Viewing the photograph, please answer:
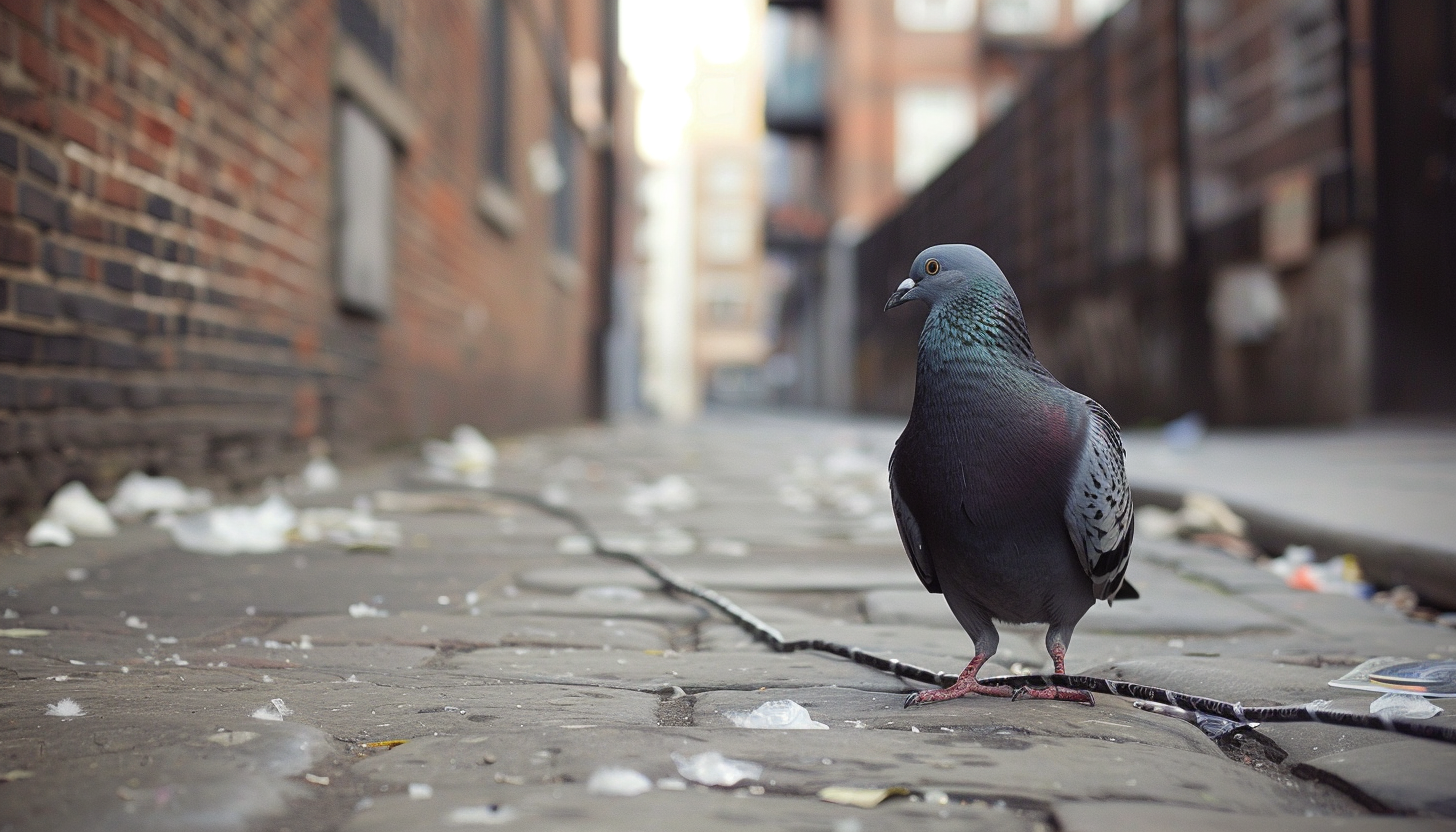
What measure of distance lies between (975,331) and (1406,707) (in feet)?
2.56

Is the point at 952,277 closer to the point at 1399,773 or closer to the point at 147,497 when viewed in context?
the point at 1399,773

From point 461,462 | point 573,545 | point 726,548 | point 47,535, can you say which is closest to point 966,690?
point 726,548

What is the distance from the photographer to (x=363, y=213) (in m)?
5.71

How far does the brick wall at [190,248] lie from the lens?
117 inches

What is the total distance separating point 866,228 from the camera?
2405 centimetres

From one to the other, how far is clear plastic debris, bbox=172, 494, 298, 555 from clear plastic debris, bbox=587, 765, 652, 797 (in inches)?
86.8

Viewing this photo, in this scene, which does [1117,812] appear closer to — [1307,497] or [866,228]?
[1307,497]

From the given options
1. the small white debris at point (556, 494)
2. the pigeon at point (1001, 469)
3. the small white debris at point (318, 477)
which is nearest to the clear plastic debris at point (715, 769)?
the pigeon at point (1001, 469)

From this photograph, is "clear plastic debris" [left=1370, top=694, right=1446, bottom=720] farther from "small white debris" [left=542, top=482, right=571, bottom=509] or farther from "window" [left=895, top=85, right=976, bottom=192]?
"window" [left=895, top=85, right=976, bottom=192]

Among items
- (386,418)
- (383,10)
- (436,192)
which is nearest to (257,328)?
(386,418)

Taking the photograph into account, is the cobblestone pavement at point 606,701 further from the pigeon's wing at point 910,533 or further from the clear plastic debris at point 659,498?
the clear plastic debris at point 659,498

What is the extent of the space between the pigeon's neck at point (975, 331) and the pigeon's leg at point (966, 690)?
46 cm

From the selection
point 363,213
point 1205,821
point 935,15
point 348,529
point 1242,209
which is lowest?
point 1205,821

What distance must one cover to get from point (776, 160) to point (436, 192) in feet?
97.8
